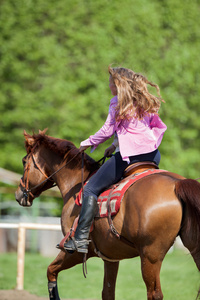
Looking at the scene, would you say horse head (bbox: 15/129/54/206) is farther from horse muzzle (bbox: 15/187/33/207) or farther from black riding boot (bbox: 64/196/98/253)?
black riding boot (bbox: 64/196/98/253)

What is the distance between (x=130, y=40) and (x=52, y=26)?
374cm

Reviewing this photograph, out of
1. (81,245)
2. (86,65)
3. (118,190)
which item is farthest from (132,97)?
(86,65)

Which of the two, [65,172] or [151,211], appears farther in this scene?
[65,172]

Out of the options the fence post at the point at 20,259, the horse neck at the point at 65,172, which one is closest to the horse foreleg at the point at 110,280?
the horse neck at the point at 65,172

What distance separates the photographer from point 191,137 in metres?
22.2

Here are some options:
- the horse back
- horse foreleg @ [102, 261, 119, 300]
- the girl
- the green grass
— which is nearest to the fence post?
the green grass

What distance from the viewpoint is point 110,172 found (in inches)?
203

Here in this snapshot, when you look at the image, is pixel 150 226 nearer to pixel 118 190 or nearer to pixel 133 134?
pixel 118 190

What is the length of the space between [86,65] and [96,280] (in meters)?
12.9

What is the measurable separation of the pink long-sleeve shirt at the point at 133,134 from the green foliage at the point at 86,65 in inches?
546

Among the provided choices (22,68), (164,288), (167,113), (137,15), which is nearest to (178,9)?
(137,15)

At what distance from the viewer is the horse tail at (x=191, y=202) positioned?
4.39 m

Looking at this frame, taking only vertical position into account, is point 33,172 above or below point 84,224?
above

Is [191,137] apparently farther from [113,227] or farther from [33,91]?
[113,227]
